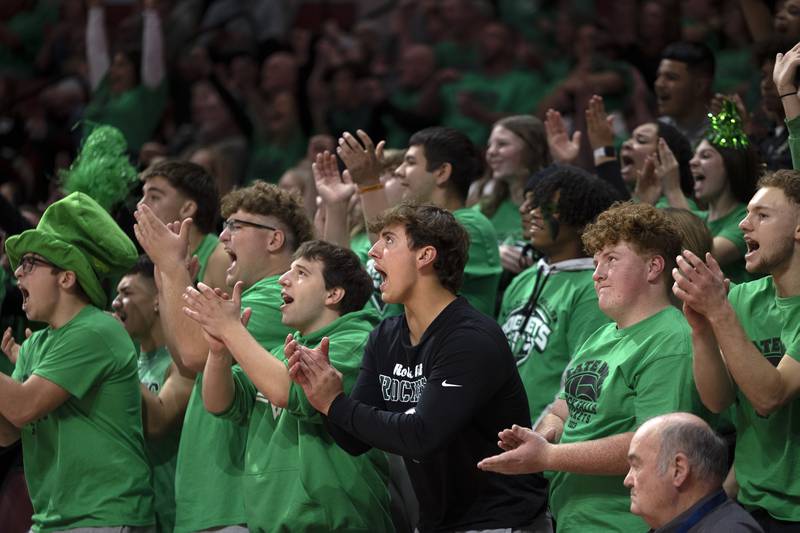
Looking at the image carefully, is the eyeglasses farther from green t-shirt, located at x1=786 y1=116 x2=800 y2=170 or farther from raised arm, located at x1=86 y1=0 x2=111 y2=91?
raised arm, located at x1=86 y1=0 x2=111 y2=91

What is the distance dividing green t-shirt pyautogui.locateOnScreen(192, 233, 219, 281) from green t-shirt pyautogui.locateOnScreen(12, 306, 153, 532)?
2.80 feet

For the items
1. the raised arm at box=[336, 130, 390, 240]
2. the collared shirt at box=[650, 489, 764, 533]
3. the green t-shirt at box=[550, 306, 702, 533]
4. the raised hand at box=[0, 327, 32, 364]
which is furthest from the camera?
the raised arm at box=[336, 130, 390, 240]

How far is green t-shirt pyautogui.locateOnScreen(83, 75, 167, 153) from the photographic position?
32.0 ft

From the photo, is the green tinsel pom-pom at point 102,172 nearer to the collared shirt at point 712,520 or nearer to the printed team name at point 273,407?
the printed team name at point 273,407

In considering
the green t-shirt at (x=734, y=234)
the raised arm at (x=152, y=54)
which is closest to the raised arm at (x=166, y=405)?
the green t-shirt at (x=734, y=234)

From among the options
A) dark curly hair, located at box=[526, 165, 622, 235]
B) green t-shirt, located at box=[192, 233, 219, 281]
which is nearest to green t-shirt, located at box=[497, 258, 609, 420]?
dark curly hair, located at box=[526, 165, 622, 235]

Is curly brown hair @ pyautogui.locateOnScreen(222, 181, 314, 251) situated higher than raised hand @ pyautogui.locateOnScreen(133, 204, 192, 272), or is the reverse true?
raised hand @ pyautogui.locateOnScreen(133, 204, 192, 272)

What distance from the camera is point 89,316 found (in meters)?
5.26

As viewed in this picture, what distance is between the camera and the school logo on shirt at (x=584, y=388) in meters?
4.30

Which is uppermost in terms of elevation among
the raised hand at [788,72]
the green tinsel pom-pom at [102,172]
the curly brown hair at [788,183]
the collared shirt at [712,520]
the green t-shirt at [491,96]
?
the raised hand at [788,72]

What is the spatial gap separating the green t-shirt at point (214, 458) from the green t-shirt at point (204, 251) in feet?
2.90

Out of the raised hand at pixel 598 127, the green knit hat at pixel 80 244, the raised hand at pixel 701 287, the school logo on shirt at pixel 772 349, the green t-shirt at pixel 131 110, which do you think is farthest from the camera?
the green t-shirt at pixel 131 110

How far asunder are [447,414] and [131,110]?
6204mm

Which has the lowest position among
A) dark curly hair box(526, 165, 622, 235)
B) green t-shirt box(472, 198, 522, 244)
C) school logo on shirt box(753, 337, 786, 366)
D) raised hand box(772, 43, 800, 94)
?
green t-shirt box(472, 198, 522, 244)
